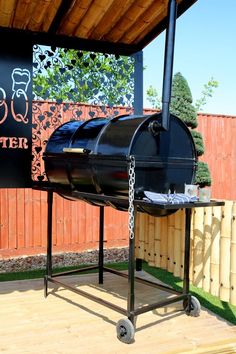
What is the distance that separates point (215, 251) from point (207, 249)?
13cm

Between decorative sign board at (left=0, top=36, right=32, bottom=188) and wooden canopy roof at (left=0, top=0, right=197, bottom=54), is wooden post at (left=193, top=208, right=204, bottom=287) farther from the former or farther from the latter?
wooden canopy roof at (left=0, top=0, right=197, bottom=54)

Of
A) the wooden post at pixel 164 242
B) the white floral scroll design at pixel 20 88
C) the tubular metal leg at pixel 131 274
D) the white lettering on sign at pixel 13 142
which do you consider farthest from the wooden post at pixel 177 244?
the white floral scroll design at pixel 20 88

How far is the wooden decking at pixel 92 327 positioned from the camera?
3.34 metres

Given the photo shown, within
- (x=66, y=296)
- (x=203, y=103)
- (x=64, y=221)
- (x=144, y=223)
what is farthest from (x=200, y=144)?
(x=203, y=103)

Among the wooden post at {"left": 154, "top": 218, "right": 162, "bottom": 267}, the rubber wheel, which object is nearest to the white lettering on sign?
the wooden post at {"left": 154, "top": 218, "right": 162, "bottom": 267}

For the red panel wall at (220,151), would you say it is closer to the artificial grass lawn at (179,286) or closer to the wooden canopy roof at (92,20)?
the artificial grass lawn at (179,286)

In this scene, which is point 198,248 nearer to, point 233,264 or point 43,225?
point 233,264

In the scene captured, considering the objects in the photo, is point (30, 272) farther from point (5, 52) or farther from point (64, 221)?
point (5, 52)

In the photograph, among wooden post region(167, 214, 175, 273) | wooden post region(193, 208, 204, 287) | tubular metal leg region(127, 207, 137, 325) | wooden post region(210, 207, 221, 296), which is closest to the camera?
tubular metal leg region(127, 207, 137, 325)

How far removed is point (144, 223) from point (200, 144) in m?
3.65

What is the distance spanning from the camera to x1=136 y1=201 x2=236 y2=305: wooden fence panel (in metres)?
3.81

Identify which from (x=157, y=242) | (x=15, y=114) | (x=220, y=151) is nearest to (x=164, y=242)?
(x=157, y=242)

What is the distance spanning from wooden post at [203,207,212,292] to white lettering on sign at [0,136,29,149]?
2.31 metres

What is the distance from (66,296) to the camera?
4.68 m
